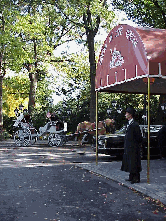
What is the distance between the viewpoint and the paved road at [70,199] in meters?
6.09

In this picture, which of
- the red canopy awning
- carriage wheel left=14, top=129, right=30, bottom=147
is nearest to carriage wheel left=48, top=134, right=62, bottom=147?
carriage wheel left=14, top=129, right=30, bottom=147

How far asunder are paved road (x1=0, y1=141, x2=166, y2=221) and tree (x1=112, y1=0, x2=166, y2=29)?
16.0 metres

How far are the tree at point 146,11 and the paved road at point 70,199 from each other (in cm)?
1604

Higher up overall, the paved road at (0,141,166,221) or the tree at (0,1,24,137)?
the tree at (0,1,24,137)

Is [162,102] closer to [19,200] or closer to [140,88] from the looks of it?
[140,88]

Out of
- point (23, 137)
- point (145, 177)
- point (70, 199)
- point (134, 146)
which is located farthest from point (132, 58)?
point (23, 137)

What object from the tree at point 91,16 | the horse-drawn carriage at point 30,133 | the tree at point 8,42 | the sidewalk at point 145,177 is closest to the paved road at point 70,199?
Answer: the sidewalk at point 145,177

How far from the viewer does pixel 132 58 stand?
420 inches

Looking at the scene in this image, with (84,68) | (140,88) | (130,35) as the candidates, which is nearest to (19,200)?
(130,35)

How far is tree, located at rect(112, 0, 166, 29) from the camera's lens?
2391cm

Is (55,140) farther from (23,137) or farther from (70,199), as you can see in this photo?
(70,199)

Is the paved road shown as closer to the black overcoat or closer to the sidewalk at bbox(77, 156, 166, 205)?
the sidewalk at bbox(77, 156, 166, 205)

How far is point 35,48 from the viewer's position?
33531mm

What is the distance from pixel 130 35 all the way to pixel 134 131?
3.17 meters
